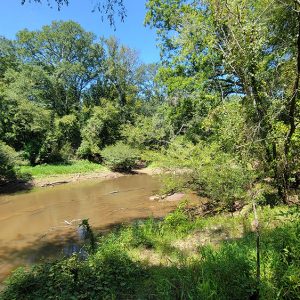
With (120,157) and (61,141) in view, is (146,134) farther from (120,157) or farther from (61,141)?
(61,141)

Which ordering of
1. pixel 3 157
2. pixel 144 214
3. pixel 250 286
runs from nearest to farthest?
pixel 250 286, pixel 144 214, pixel 3 157

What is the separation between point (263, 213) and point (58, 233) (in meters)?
6.69

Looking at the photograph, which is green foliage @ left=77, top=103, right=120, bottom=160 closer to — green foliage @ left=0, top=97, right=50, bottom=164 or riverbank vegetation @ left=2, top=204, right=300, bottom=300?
green foliage @ left=0, top=97, right=50, bottom=164

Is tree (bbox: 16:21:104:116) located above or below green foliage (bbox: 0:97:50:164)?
above

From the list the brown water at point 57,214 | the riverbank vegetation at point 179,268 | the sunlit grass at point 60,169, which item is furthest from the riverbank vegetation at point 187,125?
the brown water at point 57,214

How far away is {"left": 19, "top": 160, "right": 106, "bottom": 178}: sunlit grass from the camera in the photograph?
23833 millimetres

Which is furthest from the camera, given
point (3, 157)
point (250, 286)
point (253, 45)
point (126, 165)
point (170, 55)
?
point (126, 165)

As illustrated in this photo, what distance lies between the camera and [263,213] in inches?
304

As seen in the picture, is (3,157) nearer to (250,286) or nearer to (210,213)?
(210,213)

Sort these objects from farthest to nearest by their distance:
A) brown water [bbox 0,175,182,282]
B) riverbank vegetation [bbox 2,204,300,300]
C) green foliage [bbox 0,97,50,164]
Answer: green foliage [bbox 0,97,50,164] < brown water [bbox 0,175,182,282] < riverbank vegetation [bbox 2,204,300,300]

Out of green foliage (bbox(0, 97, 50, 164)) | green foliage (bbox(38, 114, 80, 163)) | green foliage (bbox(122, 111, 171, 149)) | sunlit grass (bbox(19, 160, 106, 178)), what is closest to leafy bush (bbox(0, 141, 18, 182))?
sunlit grass (bbox(19, 160, 106, 178))

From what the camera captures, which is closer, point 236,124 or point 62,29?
point 236,124

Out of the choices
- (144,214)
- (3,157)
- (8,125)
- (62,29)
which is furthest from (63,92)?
(144,214)

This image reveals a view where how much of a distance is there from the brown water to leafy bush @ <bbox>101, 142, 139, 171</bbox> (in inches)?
277
